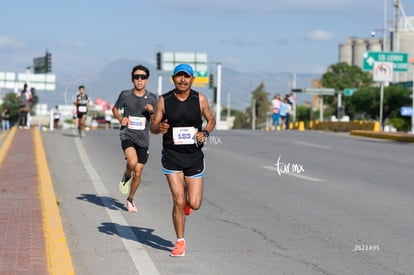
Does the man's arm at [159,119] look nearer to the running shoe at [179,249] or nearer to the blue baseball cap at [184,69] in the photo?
the blue baseball cap at [184,69]

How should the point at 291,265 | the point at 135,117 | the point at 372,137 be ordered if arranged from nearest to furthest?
the point at 291,265
the point at 135,117
the point at 372,137

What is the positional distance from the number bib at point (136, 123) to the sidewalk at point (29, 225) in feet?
4.80

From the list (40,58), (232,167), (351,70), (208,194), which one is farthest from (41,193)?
(351,70)

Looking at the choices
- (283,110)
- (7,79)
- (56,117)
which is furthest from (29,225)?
(7,79)

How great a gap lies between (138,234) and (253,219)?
188 centimetres

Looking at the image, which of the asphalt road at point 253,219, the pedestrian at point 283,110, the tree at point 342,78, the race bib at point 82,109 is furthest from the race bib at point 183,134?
the tree at point 342,78

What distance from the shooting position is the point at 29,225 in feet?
32.3

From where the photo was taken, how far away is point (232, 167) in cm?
1942

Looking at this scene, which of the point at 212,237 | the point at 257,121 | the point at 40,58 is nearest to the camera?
the point at 212,237

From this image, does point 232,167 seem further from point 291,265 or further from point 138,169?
point 291,265

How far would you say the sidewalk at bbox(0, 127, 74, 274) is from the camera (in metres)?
7.70

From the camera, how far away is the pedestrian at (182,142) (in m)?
8.35

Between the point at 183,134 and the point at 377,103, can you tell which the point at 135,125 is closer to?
the point at 183,134

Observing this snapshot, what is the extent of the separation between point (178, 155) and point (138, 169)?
3.70 meters
